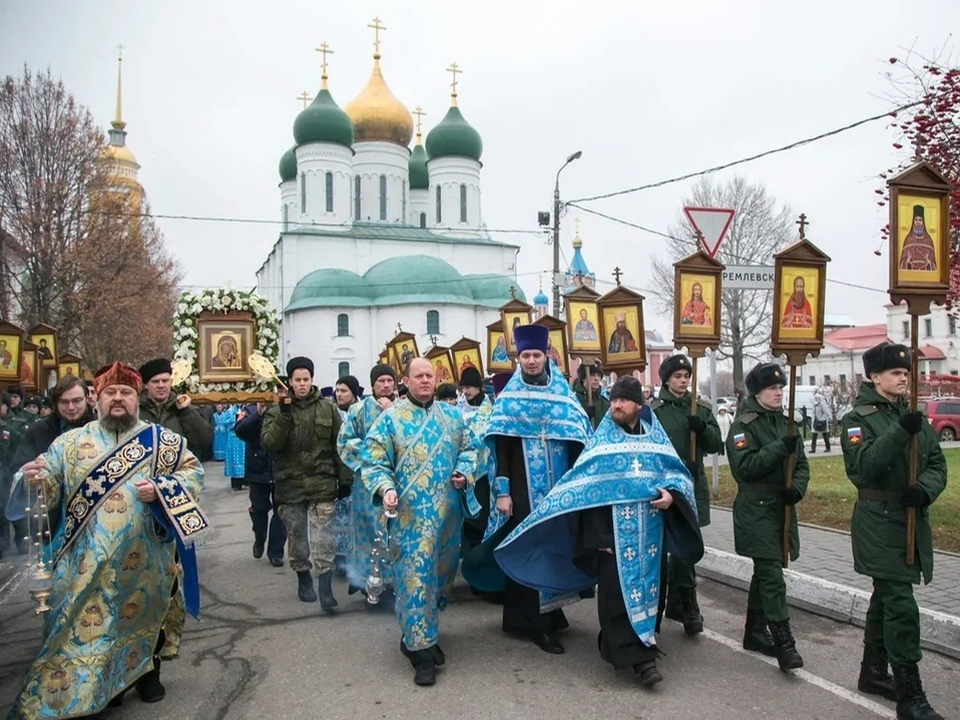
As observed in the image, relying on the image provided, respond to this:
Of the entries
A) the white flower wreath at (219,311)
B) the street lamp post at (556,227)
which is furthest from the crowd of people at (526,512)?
the street lamp post at (556,227)

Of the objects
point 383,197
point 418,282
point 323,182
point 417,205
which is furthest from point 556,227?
point 417,205

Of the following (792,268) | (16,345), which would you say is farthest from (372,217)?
(792,268)

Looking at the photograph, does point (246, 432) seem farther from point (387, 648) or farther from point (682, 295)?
point (682, 295)

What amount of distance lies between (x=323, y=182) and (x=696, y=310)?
4556 cm

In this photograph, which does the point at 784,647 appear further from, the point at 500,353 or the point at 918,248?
the point at 500,353

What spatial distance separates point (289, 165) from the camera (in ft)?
180

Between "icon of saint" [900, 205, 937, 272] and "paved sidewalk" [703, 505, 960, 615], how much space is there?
2.41 metres

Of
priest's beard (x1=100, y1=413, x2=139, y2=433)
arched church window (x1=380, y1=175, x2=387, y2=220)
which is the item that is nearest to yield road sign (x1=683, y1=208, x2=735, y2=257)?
priest's beard (x1=100, y1=413, x2=139, y2=433)

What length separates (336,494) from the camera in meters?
6.76

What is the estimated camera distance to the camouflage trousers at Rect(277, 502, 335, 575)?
6.61m

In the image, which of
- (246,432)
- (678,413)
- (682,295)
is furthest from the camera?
(246,432)

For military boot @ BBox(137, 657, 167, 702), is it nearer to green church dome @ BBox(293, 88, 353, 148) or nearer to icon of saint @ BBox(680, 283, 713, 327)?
icon of saint @ BBox(680, 283, 713, 327)

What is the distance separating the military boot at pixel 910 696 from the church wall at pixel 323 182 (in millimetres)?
46980

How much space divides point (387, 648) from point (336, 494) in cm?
168
